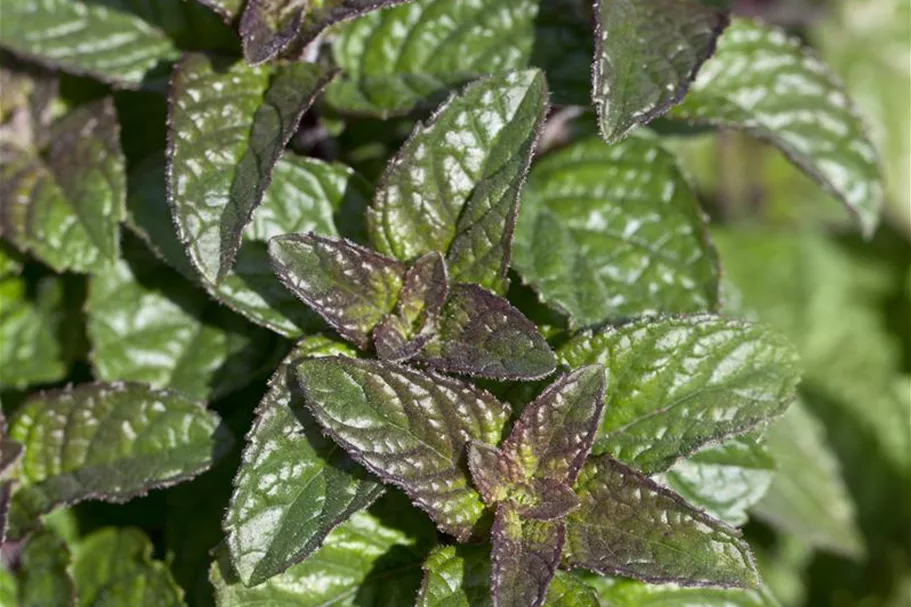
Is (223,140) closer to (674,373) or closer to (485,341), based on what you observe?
(485,341)

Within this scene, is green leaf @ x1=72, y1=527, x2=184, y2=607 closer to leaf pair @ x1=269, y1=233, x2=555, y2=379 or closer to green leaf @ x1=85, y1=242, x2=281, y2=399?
green leaf @ x1=85, y1=242, x2=281, y2=399

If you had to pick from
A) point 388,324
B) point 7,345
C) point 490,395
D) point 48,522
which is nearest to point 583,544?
point 490,395

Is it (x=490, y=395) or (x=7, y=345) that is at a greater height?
(x=490, y=395)

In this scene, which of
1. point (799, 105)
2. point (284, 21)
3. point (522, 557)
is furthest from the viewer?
point (799, 105)

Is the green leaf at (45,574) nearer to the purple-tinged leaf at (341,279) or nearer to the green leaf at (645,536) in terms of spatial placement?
the purple-tinged leaf at (341,279)

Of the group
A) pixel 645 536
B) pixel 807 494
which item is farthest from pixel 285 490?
pixel 807 494

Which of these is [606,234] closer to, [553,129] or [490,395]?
[553,129]

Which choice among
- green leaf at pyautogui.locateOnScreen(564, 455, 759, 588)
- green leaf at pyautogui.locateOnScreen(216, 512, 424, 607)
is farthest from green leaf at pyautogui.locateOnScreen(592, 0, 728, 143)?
green leaf at pyautogui.locateOnScreen(216, 512, 424, 607)
